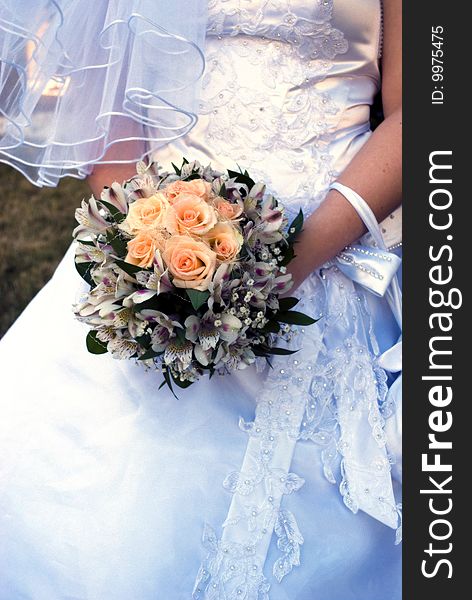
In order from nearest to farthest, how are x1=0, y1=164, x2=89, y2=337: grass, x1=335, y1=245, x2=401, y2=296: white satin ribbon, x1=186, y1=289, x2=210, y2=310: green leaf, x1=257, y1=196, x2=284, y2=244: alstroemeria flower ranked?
x1=186, y1=289, x2=210, y2=310: green leaf
x1=257, y1=196, x2=284, y2=244: alstroemeria flower
x1=335, y1=245, x2=401, y2=296: white satin ribbon
x1=0, y1=164, x2=89, y2=337: grass

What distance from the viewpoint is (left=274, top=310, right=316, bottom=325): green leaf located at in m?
1.44

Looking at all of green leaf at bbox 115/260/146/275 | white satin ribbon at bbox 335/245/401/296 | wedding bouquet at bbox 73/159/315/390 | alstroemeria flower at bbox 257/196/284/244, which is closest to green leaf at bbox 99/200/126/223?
wedding bouquet at bbox 73/159/315/390

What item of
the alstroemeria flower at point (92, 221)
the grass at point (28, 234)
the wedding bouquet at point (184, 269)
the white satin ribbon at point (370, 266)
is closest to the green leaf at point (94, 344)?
the wedding bouquet at point (184, 269)

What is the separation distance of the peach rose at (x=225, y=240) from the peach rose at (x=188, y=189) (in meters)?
0.06

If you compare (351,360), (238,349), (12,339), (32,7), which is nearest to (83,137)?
(32,7)

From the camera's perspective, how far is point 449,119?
57.9 inches

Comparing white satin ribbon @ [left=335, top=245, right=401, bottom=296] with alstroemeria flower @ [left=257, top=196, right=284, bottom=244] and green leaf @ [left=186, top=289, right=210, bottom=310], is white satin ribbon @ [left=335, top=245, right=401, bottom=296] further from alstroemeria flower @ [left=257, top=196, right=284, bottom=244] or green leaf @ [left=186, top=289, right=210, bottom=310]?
green leaf @ [left=186, top=289, right=210, bottom=310]

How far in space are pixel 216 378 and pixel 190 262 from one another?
1.06 ft

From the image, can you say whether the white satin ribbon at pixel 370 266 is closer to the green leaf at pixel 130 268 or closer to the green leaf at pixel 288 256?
the green leaf at pixel 288 256

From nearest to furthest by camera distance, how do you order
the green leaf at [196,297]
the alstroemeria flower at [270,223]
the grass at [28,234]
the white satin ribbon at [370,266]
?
the green leaf at [196,297] → the alstroemeria flower at [270,223] → the white satin ribbon at [370,266] → the grass at [28,234]

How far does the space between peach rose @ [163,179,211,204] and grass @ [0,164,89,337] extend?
7.17ft

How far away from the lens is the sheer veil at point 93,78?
4.75ft

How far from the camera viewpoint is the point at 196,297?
1.25 meters

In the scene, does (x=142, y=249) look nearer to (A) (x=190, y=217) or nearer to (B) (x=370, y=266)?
(A) (x=190, y=217)
